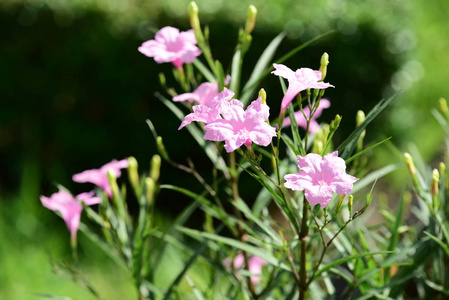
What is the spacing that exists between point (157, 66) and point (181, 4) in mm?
408

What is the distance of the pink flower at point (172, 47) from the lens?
1255 mm

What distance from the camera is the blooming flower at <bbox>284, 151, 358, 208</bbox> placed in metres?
0.92

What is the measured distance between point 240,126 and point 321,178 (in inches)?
5.7

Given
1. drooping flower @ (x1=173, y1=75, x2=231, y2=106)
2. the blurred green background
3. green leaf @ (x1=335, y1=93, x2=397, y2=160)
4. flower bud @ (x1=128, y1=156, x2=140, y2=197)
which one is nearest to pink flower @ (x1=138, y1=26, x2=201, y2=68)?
drooping flower @ (x1=173, y1=75, x2=231, y2=106)

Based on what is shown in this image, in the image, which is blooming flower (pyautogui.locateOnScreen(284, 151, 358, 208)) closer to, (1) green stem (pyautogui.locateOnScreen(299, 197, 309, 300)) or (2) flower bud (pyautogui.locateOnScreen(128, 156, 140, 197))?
(1) green stem (pyautogui.locateOnScreen(299, 197, 309, 300))

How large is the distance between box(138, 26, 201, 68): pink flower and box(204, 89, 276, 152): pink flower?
317 millimetres

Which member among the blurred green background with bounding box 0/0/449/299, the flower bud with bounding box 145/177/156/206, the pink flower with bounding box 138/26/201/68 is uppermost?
the blurred green background with bounding box 0/0/449/299

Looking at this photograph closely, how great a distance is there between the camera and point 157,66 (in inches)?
155

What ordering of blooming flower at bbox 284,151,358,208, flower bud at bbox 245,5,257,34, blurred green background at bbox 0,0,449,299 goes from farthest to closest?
blurred green background at bbox 0,0,449,299 → flower bud at bbox 245,5,257,34 → blooming flower at bbox 284,151,358,208

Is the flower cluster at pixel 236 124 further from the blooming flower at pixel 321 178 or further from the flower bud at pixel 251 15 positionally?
the flower bud at pixel 251 15

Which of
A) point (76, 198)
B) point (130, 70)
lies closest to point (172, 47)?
point (76, 198)

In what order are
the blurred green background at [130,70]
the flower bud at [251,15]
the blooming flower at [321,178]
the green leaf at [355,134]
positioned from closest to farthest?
the blooming flower at [321,178], the green leaf at [355,134], the flower bud at [251,15], the blurred green background at [130,70]

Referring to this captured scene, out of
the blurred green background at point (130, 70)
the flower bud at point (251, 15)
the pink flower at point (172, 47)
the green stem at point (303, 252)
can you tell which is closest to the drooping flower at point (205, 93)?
the pink flower at point (172, 47)

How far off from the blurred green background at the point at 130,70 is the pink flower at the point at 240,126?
113 inches
